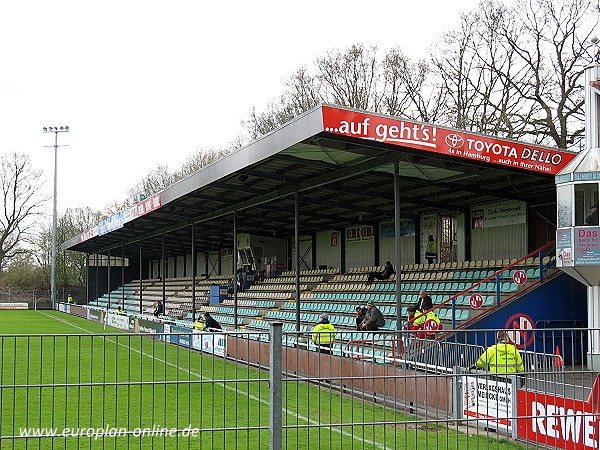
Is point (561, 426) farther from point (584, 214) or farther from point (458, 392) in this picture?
point (584, 214)

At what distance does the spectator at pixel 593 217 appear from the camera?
14.9m

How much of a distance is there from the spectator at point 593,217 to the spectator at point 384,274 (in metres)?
10.8

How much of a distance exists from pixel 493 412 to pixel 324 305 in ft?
56.2

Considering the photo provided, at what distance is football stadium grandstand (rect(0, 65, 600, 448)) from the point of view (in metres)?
6.94

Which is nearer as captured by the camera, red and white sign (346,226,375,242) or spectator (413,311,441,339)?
spectator (413,311,441,339)

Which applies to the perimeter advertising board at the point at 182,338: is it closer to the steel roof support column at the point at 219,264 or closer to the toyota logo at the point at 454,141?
the toyota logo at the point at 454,141

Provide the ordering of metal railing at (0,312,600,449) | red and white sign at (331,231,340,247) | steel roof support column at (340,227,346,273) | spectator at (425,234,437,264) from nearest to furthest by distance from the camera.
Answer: metal railing at (0,312,600,449)
spectator at (425,234,437,264)
steel roof support column at (340,227,346,273)
red and white sign at (331,231,340,247)

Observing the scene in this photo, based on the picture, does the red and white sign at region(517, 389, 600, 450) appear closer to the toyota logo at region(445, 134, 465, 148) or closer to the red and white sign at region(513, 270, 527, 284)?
the toyota logo at region(445, 134, 465, 148)

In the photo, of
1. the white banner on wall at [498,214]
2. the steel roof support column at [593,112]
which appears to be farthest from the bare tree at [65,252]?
the steel roof support column at [593,112]

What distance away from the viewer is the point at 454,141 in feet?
48.0

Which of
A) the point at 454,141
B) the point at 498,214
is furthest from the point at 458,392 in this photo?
the point at 498,214

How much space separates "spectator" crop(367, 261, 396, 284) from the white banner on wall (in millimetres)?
3348

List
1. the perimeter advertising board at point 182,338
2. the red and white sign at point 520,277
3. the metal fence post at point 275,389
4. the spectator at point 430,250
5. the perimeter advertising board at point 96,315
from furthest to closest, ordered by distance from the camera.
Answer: the perimeter advertising board at point 96,315, the spectator at point 430,250, the red and white sign at point 520,277, the perimeter advertising board at point 182,338, the metal fence post at point 275,389

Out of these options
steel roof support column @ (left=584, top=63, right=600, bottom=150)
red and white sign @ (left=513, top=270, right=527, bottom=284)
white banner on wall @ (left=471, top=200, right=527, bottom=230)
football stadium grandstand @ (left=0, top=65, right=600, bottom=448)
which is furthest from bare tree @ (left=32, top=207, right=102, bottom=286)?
steel roof support column @ (left=584, top=63, right=600, bottom=150)
